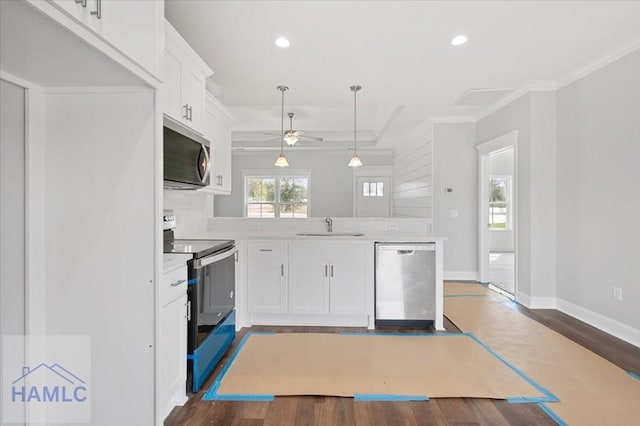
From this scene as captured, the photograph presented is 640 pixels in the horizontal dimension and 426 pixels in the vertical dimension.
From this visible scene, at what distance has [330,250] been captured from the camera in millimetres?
3199

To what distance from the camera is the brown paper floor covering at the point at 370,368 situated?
208 centimetres

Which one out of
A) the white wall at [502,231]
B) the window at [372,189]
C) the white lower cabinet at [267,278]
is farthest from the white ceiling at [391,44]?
the white wall at [502,231]

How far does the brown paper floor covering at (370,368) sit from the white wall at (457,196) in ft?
8.10

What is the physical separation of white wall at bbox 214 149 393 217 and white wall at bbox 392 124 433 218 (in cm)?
75

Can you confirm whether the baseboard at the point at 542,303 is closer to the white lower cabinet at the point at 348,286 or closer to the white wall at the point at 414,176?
the white wall at the point at 414,176

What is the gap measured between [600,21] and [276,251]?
11.0ft

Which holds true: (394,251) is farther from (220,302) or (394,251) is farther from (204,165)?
(204,165)

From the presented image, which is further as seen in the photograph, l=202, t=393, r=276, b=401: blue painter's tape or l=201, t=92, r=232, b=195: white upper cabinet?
l=201, t=92, r=232, b=195: white upper cabinet

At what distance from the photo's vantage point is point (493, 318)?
3.47 metres

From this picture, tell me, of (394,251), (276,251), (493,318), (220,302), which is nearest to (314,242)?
(276,251)

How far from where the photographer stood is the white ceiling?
93.4 inches

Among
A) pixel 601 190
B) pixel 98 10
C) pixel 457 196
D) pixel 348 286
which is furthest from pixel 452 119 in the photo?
pixel 98 10

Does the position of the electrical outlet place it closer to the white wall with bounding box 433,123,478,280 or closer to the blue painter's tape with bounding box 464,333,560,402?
the blue painter's tape with bounding box 464,333,560,402

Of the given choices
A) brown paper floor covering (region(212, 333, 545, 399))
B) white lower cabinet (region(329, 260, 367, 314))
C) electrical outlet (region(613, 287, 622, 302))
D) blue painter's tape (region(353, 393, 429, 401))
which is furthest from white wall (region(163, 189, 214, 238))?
electrical outlet (region(613, 287, 622, 302))
